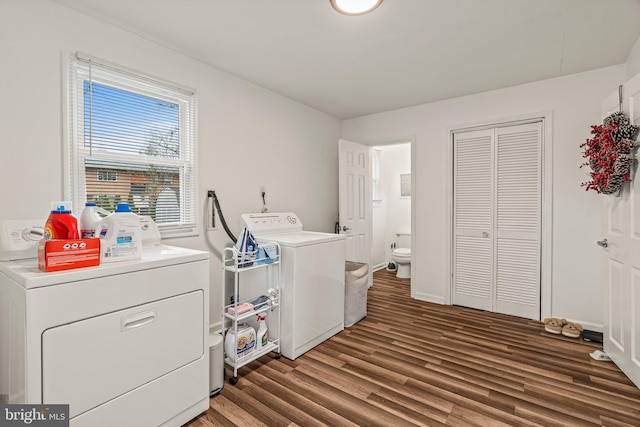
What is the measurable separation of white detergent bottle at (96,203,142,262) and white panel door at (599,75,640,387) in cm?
295

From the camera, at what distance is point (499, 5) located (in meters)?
1.85

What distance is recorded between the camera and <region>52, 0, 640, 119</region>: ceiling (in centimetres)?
189

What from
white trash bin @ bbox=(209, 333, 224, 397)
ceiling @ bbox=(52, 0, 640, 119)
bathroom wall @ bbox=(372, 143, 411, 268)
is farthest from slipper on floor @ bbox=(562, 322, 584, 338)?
white trash bin @ bbox=(209, 333, 224, 397)

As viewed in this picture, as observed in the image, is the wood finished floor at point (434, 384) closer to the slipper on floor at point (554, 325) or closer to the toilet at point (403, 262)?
the slipper on floor at point (554, 325)

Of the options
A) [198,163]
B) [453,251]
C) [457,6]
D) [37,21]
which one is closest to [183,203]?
[198,163]

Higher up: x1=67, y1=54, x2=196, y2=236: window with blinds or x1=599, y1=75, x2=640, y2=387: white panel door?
x1=67, y1=54, x2=196, y2=236: window with blinds

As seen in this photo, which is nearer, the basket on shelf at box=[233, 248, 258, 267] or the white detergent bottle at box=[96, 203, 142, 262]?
the white detergent bottle at box=[96, 203, 142, 262]

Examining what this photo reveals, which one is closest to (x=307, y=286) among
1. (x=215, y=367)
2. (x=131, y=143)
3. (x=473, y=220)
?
(x=215, y=367)

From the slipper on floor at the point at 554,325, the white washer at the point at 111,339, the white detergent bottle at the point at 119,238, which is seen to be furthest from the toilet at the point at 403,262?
the white detergent bottle at the point at 119,238

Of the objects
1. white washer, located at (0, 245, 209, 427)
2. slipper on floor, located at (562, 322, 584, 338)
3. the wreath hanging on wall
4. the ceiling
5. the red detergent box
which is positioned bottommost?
slipper on floor, located at (562, 322, 584, 338)

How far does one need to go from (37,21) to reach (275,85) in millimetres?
1812

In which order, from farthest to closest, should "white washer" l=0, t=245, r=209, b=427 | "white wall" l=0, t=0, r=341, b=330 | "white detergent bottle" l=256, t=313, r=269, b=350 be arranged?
"white detergent bottle" l=256, t=313, r=269, b=350 < "white wall" l=0, t=0, r=341, b=330 < "white washer" l=0, t=245, r=209, b=427

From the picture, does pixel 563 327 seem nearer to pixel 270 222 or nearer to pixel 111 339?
pixel 270 222

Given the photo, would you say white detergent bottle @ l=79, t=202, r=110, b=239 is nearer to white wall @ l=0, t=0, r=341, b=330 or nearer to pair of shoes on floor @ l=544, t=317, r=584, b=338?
white wall @ l=0, t=0, r=341, b=330
